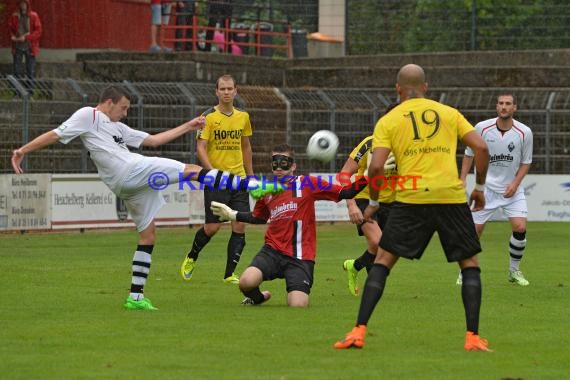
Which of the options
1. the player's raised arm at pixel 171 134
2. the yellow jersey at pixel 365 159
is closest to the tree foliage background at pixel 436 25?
the yellow jersey at pixel 365 159

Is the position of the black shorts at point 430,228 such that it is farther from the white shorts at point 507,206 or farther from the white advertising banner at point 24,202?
the white advertising banner at point 24,202

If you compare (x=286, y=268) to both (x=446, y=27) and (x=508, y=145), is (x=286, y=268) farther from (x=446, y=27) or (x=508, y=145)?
(x=446, y=27)

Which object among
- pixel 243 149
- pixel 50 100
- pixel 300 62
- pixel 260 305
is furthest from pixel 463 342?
pixel 300 62

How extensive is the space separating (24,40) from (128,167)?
1764 centimetres

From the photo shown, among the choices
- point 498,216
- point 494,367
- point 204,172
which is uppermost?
point 204,172

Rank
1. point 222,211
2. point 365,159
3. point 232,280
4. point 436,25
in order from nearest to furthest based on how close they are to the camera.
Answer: point 222,211
point 365,159
point 232,280
point 436,25

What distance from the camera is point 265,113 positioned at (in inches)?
1161

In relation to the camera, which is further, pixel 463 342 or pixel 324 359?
pixel 463 342

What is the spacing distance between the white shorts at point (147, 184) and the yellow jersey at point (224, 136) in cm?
298

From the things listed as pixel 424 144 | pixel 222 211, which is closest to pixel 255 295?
pixel 222 211

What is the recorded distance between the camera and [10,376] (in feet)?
28.9

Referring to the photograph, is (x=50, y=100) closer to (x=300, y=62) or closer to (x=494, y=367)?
(x=300, y=62)

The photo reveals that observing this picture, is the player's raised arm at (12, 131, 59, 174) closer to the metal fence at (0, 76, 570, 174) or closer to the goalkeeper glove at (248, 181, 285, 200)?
the goalkeeper glove at (248, 181, 285, 200)

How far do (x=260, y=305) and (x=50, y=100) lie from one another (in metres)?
14.4
